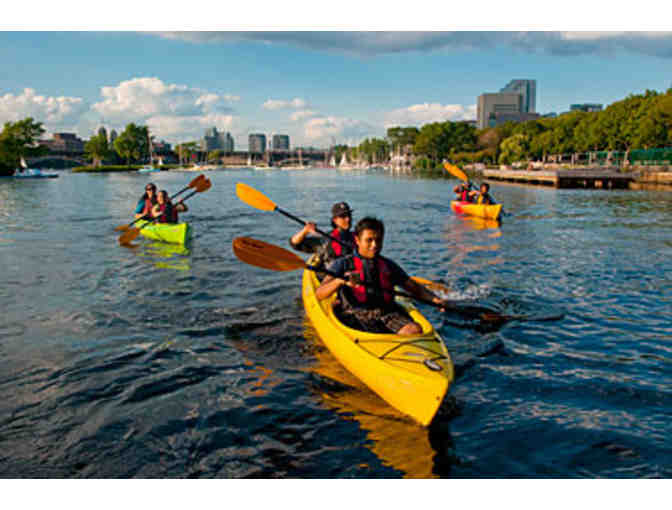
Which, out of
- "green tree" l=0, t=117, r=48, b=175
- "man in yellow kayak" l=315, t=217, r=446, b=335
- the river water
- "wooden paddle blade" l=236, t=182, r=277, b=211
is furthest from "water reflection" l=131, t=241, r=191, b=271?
"green tree" l=0, t=117, r=48, b=175

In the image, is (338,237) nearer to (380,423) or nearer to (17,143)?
(380,423)

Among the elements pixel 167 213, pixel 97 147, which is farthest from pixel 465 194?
pixel 97 147

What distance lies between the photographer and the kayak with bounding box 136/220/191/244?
14992mm

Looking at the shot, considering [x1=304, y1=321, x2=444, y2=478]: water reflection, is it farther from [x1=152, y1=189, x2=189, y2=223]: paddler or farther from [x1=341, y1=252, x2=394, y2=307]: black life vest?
[x1=152, y1=189, x2=189, y2=223]: paddler

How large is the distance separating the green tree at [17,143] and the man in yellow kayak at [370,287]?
96962 mm

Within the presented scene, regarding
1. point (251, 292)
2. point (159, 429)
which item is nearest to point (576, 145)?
point (251, 292)

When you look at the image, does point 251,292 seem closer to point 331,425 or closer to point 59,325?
point 59,325

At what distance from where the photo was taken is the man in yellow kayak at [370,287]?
18.6ft

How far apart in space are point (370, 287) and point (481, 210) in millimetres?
17070

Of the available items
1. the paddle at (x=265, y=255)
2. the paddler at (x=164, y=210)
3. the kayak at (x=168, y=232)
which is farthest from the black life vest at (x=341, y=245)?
the paddler at (x=164, y=210)

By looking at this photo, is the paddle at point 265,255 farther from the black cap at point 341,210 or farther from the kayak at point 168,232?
the kayak at point 168,232

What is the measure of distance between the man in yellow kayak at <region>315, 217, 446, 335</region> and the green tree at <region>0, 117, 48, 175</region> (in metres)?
97.0

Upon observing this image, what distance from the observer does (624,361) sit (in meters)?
6.52

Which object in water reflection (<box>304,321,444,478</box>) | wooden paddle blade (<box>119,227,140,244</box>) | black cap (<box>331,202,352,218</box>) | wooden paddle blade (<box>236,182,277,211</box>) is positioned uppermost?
wooden paddle blade (<box>236,182,277,211</box>)
